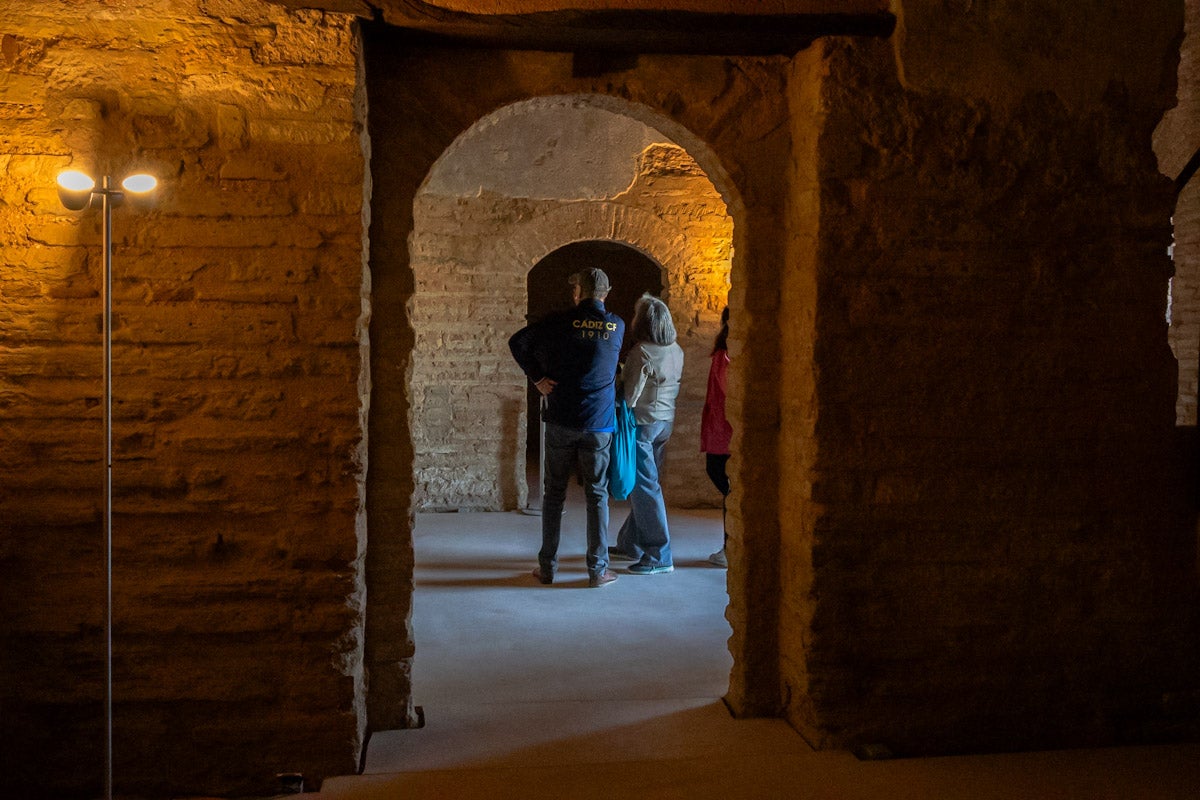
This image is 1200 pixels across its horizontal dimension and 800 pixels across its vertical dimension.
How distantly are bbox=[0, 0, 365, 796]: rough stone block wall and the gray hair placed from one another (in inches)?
138

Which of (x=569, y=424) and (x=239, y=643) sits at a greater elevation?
(x=569, y=424)

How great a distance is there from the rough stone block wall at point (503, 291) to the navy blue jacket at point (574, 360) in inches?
112

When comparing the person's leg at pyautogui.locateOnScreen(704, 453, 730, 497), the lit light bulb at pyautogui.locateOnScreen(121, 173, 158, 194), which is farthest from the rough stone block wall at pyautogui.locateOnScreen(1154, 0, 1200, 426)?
the lit light bulb at pyautogui.locateOnScreen(121, 173, 158, 194)

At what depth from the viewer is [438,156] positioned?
3.67m

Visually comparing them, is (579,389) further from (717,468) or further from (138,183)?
(138,183)

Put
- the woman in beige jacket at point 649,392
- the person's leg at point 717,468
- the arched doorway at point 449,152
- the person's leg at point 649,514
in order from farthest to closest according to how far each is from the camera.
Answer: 1. the person's leg at point 717,468
2. the woman in beige jacket at point 649,392
3. the person's leg at point 649,514
4. the arched doorway at point 449,152

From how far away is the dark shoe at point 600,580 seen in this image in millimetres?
5961

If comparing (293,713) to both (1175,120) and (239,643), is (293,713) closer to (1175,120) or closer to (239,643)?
(239,643)

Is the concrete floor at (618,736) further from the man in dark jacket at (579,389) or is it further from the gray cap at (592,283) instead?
the gray cap at (592,283)

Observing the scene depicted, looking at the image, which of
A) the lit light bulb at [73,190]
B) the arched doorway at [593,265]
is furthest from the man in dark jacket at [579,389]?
the arched doorway at [593,265]

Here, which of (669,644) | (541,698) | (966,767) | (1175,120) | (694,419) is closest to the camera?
(966,767)

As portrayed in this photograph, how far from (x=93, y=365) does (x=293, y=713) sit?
129 centimetres

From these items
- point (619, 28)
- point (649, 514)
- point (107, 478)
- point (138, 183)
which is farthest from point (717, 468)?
point (138, 183)

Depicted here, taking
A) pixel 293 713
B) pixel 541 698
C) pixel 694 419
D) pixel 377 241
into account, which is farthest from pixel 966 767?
pixel 694 419
